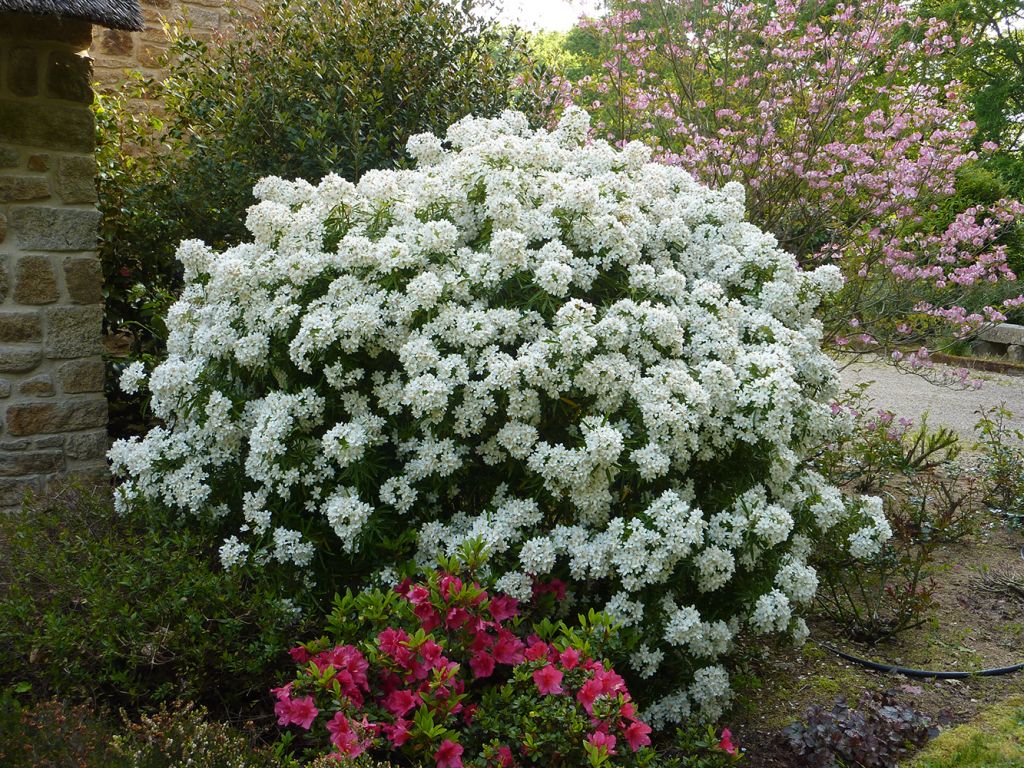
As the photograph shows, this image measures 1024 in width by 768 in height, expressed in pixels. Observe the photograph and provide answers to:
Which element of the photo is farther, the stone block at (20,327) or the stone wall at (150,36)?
the stone wall at (150,36)

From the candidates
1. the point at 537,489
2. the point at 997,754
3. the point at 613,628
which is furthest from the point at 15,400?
the point at 997,754

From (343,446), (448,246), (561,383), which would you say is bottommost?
Answer: (343,446)

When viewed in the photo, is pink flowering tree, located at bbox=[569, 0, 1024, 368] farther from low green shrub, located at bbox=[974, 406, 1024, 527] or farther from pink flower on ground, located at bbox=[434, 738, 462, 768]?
pink flower on ground, located at bbox=[434, 738, 462, 768]

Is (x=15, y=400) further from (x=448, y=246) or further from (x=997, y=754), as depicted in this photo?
(x=997, y=754)

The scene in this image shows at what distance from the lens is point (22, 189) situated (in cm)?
470

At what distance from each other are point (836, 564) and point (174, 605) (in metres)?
2.89

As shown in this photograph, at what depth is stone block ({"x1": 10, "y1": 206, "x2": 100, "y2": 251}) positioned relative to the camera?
4723mm

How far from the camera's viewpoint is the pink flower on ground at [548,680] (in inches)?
105

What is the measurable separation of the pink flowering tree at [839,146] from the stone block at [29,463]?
14.2 feet

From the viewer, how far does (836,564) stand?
167 inches

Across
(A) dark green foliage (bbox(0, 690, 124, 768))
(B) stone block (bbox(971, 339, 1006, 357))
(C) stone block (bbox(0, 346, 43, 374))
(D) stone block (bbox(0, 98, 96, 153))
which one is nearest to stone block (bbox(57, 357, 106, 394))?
(C) stone block (bbox(0, 346, 43, 374))

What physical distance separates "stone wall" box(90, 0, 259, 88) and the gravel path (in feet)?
20.6

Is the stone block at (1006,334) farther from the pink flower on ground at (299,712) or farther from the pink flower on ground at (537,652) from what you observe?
the pink flower on ground at (299,712)

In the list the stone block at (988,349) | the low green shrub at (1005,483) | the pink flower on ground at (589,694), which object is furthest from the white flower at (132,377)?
the stone block at (988,349)
